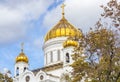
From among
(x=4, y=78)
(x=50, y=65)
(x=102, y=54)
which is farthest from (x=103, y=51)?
(x=50, y=65)

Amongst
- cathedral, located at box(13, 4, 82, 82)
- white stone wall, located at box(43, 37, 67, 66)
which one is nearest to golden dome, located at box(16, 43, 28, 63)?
cathedral, located at box(13, 4, 82, 82)

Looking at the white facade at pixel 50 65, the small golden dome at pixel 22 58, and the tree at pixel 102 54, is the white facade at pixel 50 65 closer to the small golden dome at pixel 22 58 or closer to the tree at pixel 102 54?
the small golden dome at pixel 22 58

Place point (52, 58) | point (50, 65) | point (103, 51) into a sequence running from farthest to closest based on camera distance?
point (52, 58) → point (50, 65) → point (103, 51)

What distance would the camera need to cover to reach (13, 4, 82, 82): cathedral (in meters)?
50.2

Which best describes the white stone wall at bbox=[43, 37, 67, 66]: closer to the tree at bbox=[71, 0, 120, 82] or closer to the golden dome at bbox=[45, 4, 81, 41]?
the golden dome at bbox=[45, 4, 81, 41]

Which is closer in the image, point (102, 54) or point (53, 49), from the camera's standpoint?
point (102, 54)

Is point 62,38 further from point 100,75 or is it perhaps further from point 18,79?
point 100,75

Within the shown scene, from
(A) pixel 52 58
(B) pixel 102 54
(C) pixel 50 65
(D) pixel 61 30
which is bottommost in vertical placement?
(B) pixel 102 54

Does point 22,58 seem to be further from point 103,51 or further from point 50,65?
point 103,51

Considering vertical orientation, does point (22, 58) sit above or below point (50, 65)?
above

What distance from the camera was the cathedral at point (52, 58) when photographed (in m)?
50.2

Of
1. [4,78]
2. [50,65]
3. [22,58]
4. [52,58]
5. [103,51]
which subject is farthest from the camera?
[22,58]

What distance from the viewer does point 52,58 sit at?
54719 millimetres

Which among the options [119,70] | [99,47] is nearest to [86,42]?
[99,47]
